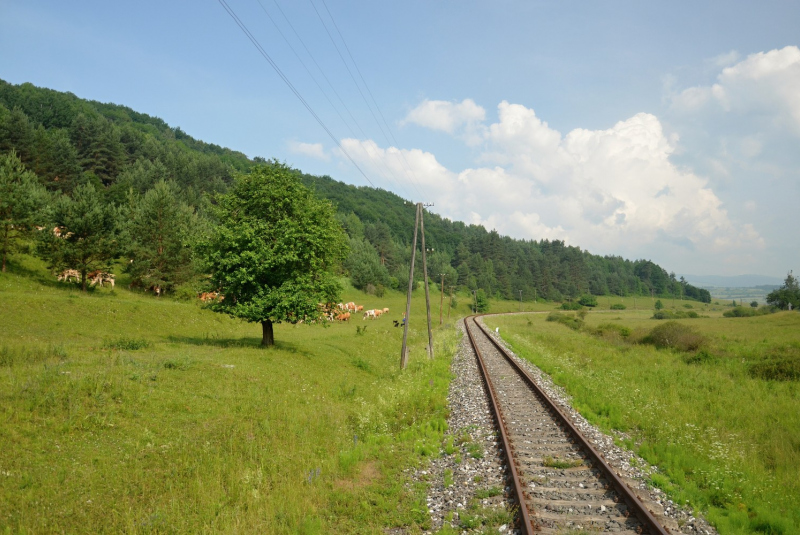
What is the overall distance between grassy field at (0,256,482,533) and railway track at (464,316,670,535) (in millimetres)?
2088

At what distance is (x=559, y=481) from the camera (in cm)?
929

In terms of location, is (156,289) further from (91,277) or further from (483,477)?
(483,477)

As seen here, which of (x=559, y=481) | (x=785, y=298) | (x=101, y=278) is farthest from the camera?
(x=785, y=298)

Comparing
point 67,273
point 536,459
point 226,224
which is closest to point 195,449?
point 536,459

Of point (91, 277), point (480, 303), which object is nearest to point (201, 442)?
point (91, 277)

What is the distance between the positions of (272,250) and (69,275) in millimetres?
29173

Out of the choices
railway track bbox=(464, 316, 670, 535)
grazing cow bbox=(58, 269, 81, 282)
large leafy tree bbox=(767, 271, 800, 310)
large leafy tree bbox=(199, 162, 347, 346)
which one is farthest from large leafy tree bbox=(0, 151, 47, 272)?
large leafy tree bbox=(767, 271, 800, 310)

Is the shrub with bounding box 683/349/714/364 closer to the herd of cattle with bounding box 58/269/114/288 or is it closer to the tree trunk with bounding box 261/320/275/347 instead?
the tree trunk with bounding box 261/320/275/347

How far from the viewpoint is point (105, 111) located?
197625 millimetres

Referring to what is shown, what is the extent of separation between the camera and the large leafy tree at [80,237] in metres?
35.8

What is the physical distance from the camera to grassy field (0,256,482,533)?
781cm

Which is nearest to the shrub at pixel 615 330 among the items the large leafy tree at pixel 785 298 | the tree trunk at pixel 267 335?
→ the tree trunk at pixel 267 335

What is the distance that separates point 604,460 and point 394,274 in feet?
413

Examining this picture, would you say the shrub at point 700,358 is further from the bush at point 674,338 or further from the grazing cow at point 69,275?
the grazing cow at point 69,275
